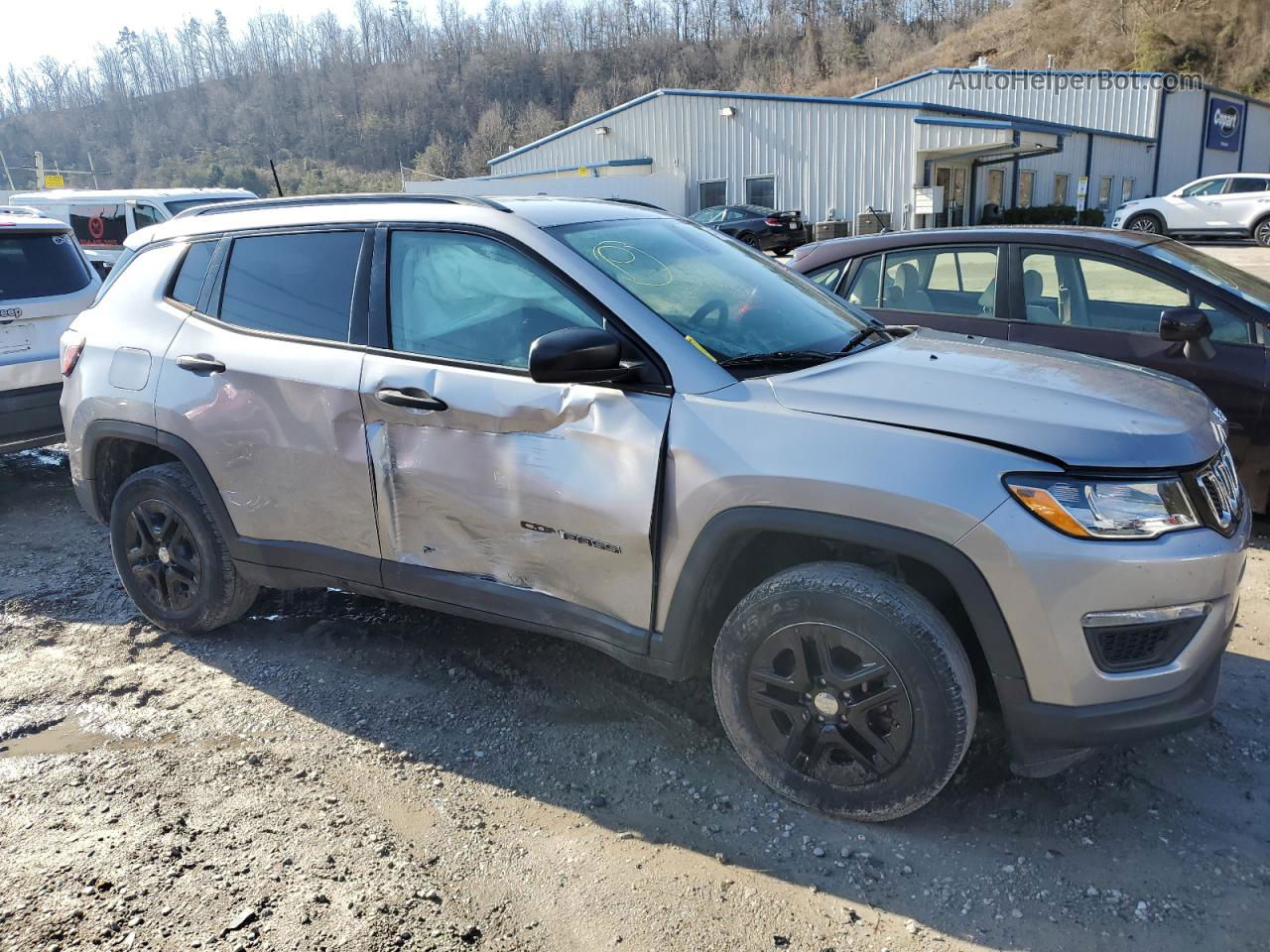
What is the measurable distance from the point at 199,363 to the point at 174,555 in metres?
0.88

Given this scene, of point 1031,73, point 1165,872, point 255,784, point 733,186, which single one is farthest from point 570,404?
point 1031,73

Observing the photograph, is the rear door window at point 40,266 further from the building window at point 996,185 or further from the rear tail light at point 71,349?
the building window at point 996,185

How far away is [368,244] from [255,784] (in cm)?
190

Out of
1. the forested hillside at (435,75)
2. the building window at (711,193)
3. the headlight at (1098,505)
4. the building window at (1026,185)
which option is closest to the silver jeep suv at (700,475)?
the headlight at (1098,505)

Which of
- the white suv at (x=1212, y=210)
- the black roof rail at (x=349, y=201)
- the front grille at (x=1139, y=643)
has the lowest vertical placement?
the white suv at (x=1212, y=210)

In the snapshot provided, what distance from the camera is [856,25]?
103 m

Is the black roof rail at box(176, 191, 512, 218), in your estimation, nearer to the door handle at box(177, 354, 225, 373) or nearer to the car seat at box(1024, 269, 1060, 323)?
the door handle at box(177, 354, 225, 373)

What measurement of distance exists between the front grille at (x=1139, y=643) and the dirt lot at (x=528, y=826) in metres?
0.61

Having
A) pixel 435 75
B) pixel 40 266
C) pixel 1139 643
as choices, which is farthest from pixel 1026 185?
pixel 435 75

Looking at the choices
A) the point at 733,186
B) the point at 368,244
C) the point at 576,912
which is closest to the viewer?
the point at 576,912

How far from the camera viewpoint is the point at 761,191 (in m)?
30.7

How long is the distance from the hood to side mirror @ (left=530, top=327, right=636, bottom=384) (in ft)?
1.60

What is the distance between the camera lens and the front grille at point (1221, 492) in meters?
2.51

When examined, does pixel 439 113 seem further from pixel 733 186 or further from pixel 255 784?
pixel 255 784
